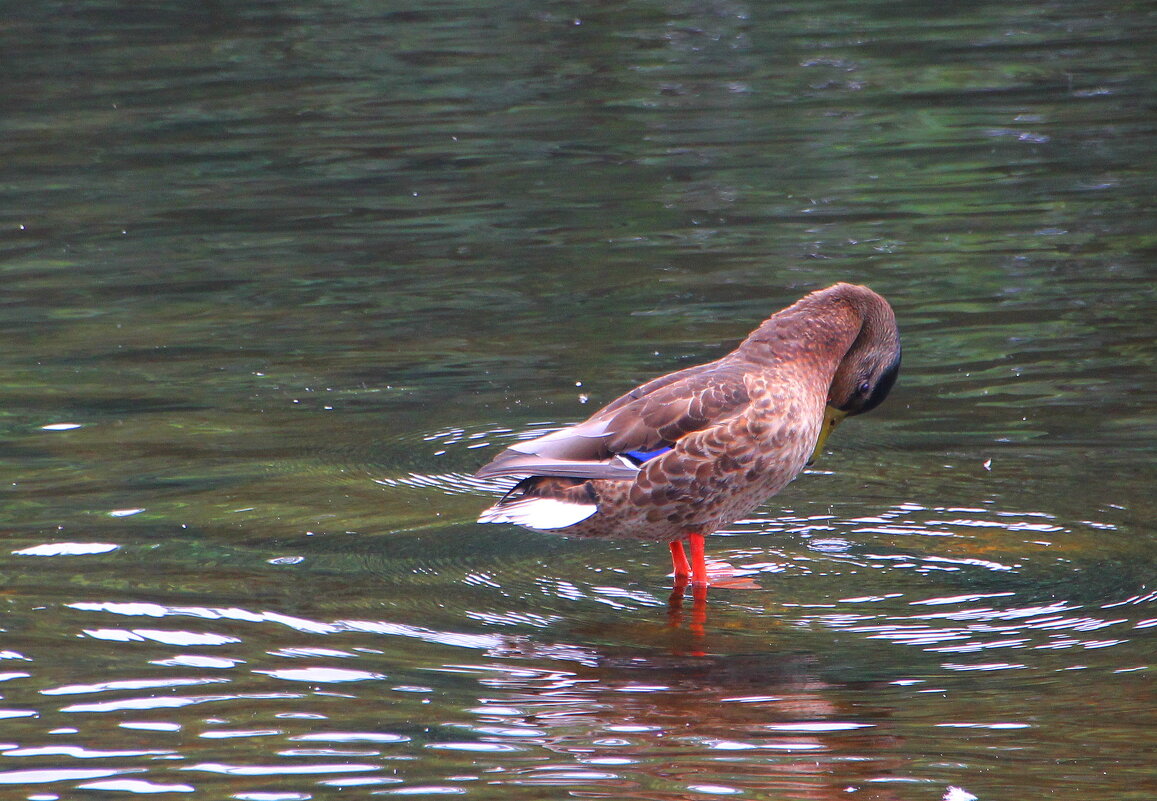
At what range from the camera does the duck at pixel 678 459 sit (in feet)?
18.6

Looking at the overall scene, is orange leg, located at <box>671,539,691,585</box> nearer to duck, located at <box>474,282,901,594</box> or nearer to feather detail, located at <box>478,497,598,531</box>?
duck, located at <box>474,282,901,594</box>

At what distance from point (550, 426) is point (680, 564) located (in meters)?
1.57

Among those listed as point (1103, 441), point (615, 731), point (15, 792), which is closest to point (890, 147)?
point (1103, 441)

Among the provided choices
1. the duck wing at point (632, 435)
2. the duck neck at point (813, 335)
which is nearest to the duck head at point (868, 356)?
the duck neck at point (813, 335)

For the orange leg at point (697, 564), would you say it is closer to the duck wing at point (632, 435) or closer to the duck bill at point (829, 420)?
the duck wing at point (632, 435)

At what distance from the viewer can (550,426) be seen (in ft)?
24.2

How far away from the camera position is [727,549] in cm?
627

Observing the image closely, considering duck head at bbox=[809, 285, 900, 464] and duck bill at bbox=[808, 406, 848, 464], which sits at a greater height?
duck head at bbox=[809, 285, 900, 464]

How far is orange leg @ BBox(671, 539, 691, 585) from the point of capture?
5.89 meters

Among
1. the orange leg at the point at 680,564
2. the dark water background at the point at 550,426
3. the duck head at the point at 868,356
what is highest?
the duck head at the point at 868,356

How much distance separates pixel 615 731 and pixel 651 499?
132cm

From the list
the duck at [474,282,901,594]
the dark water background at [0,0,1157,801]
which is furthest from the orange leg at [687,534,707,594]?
the dark water background at [0,0,1157,801]

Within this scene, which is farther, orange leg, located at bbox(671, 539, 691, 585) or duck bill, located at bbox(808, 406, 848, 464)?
duck bill, located at bbox(808, 406, 848, 464)

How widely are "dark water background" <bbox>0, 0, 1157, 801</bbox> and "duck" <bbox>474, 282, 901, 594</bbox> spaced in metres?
0.27
